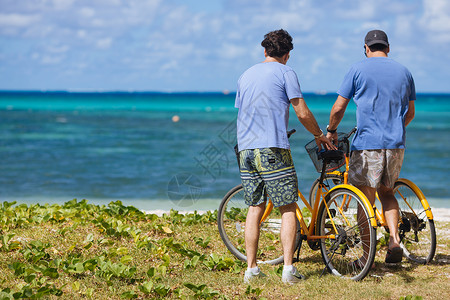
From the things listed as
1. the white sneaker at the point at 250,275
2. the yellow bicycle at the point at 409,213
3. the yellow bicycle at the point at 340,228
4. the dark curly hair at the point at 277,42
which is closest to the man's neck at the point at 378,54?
the yellow bicycle at the point at 409,213

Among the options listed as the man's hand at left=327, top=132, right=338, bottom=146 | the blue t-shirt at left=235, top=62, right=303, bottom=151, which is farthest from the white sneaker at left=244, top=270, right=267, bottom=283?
the man's hand at left=327, top=132, right=338, bottom=146

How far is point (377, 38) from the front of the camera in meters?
4.78

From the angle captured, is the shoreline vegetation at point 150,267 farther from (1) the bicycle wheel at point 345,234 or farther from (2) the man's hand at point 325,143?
(2) the man's hand at point 325,143

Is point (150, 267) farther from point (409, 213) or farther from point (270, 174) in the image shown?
point (409, 213)

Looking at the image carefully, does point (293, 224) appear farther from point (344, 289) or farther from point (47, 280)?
point (47, 280)

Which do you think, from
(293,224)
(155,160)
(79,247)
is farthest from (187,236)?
(155,160)

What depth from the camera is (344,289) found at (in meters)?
4.35

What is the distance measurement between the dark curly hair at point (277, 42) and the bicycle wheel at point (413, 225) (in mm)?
1885

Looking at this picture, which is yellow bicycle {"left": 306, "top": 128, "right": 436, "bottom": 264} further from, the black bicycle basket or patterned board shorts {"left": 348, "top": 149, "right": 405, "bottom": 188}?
patterned board shorts {"left": 348, "top": 149, "right": 405, "bottom": 188}

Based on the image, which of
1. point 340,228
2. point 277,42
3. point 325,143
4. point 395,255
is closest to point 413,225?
point 395,255

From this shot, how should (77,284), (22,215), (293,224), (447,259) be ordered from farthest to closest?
(22,215) < (447,259) < (293,224) < (77,284)

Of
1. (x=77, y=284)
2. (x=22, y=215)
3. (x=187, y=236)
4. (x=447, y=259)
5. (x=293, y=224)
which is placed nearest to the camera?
(x=77, y=284)

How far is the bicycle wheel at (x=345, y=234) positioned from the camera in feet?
15.4

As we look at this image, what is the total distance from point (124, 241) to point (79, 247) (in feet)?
1.61
